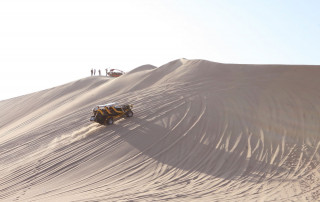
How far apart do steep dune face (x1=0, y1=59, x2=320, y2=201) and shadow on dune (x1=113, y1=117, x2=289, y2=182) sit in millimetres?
32

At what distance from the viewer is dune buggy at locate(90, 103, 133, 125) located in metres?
15.6

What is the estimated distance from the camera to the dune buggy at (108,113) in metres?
15.6

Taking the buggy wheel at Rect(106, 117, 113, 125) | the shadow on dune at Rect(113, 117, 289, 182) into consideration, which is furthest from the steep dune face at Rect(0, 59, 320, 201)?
the buggy wheel at Rect(106, 117, 113, 125)

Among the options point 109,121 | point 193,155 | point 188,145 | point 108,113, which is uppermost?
point 108,113

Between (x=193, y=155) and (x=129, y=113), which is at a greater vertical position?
(x=129, y=113)

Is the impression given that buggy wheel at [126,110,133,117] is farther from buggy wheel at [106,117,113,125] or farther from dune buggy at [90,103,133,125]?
buggy wheel at [106,117,113,125]

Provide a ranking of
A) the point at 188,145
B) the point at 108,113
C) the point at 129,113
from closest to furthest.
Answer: the point at 188,145, the point at 108,113, the point at 129,113

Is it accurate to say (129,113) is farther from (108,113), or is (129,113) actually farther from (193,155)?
(193,155)

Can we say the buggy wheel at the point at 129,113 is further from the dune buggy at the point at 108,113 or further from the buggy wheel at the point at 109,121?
the buggy wheel at the point at 109,121

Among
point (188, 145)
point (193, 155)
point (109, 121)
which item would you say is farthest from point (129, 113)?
point (193, 155)

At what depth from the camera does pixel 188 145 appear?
13.5 m

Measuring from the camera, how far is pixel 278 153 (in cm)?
1272

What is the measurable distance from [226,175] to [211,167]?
0.71 meters

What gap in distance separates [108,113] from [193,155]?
459cm
